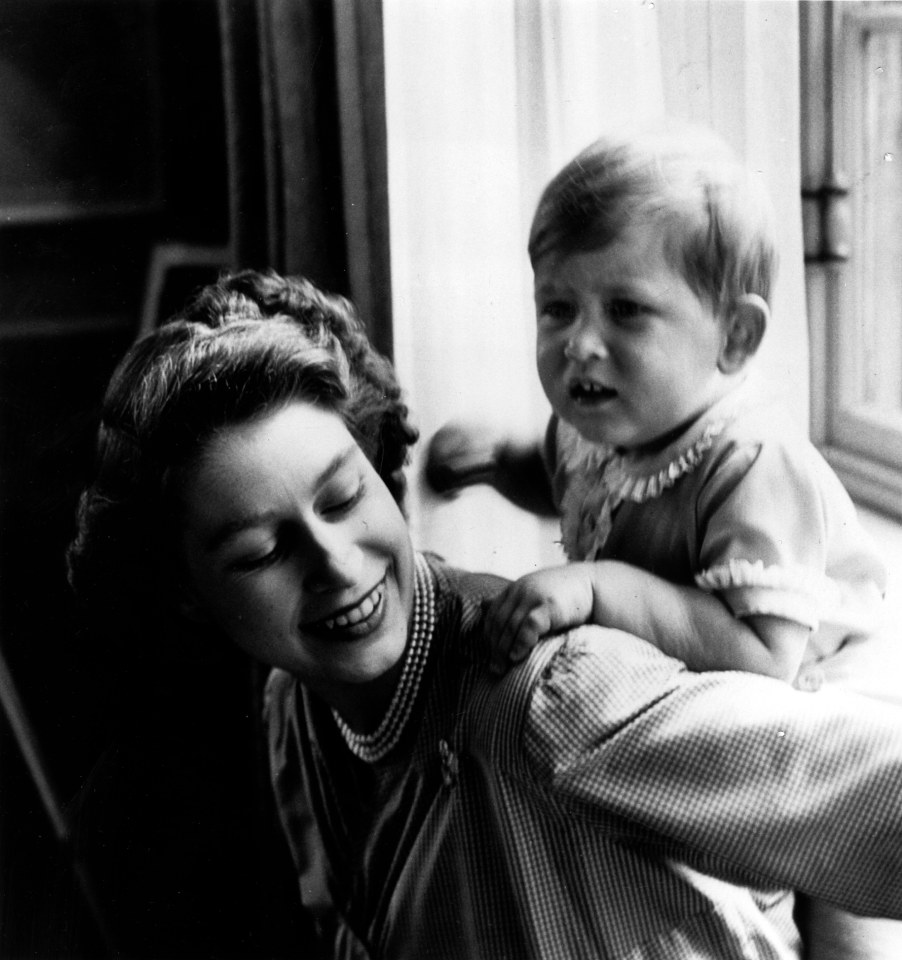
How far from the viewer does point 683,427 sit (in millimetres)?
792

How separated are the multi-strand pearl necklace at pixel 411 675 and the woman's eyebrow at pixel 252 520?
11cm

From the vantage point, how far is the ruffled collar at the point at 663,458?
2.58ft

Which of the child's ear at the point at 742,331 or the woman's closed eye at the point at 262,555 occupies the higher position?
the child's ear at the point at 742,331

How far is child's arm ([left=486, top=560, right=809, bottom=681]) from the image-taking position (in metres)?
0.75

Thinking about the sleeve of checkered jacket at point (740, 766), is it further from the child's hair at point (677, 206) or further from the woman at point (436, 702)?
the child's hair at point (677, 206)

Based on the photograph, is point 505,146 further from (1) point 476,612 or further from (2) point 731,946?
(2) point 731,946

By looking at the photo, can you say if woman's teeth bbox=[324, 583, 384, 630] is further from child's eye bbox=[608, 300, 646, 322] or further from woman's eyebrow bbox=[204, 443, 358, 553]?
child's eye bbox=[608, 300, 646, 322]

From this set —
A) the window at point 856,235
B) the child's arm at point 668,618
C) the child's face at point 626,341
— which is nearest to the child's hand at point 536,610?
the child's arm at point 668,618

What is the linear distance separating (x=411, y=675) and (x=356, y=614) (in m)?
0.07

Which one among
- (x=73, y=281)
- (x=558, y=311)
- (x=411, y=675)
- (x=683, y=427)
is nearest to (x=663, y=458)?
(x=683, y=427)

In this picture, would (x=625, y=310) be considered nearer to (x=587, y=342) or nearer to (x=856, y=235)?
(x=587, y=342)

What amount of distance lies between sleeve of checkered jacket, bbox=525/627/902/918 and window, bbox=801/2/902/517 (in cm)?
23

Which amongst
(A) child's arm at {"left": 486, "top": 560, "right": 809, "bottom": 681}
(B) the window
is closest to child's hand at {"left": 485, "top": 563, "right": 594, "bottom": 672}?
(A) child's arm at {"left": 486, "top": 560, "right": 809, "bottom": 681}

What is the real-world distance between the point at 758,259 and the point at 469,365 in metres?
0.22
